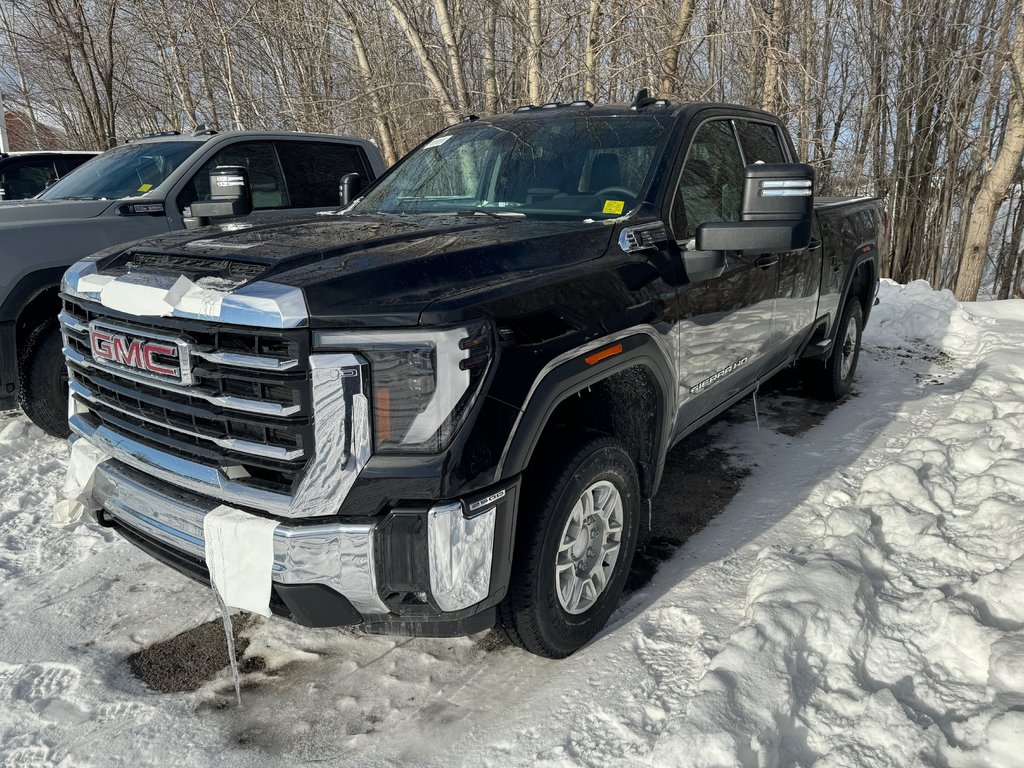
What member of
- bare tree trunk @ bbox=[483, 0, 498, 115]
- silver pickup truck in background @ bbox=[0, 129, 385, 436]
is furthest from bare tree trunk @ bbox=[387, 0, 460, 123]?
silver pickup truck in background @ bbox=[0, 129, 385, 436]

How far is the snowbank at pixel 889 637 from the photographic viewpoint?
2.21 meters

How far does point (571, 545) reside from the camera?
2.64m

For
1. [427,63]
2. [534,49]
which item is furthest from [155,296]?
[427,63]

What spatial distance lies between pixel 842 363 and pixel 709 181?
284 centimetres

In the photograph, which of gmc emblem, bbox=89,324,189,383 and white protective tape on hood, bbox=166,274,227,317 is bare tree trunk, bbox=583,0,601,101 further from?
white protective tape on hood, bbox=166,274,227,317

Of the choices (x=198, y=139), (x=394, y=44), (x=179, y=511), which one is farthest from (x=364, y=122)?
(x=179, y=511)

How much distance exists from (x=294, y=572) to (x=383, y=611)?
276 mm

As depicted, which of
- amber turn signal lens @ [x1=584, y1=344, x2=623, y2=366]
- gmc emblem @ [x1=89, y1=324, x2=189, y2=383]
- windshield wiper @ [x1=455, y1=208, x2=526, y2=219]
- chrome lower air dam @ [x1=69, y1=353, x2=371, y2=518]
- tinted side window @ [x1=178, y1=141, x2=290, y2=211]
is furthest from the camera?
tinted side window @ [x1=178, y1=141, x2=290, y2=211]

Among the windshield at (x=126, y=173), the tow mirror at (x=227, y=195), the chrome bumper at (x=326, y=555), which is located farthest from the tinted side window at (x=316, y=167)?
the chrome bumper at (x=326, y=555)

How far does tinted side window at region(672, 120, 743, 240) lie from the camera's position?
3.35 m

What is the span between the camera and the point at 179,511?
238cm

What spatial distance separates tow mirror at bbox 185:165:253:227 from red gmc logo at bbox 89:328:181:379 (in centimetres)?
199

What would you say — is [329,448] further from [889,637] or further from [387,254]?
[889,637]

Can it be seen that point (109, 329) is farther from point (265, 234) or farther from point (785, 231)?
point (785, 231)
